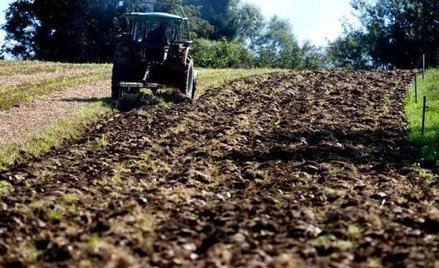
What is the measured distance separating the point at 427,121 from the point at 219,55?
33.1 metres

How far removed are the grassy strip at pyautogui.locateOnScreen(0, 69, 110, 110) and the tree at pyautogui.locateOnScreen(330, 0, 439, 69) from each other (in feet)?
64.8

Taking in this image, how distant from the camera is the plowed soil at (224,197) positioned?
545cm

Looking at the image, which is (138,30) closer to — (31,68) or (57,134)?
(57,134)

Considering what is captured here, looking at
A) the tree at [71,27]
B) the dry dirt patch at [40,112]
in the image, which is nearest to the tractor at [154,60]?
the dry dirt patch at [40,112]

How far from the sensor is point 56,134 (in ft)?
39.2

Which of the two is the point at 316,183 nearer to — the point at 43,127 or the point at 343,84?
the point at 43,127

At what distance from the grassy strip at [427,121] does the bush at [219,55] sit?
2288 cm

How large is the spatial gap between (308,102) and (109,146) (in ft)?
25.2

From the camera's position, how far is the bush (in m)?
44.0

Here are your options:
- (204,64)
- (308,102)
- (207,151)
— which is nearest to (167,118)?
(207,151)

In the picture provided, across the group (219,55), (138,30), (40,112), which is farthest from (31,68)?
(219,55)

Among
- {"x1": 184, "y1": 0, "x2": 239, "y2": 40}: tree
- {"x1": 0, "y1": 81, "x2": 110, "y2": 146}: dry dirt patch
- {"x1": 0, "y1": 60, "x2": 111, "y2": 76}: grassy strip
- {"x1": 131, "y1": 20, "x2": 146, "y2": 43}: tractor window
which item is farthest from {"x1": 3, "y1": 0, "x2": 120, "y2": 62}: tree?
{"x1": 131, "y1": 20, "x2": 146, "y2": 43}: tractor window

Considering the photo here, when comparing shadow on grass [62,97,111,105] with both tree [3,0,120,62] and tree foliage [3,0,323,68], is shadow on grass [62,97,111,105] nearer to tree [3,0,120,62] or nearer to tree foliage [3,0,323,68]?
tree foliage [3,0,323,68]

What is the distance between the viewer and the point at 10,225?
6.22 meters
